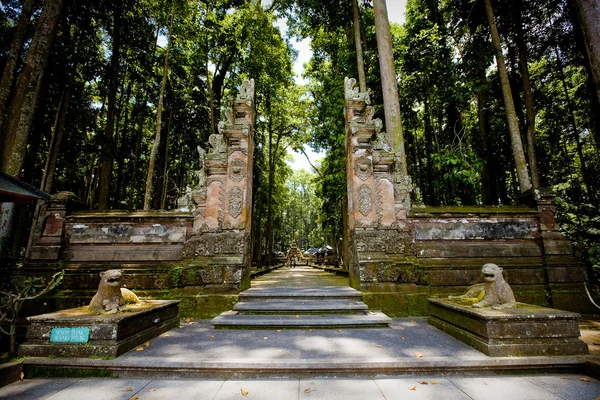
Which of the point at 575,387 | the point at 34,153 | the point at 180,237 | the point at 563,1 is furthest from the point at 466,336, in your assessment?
the point at 34,153

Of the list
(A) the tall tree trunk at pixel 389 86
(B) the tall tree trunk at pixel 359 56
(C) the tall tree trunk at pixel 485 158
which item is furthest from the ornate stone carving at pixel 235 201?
(C) the tall tree trunk at pixel 485 158

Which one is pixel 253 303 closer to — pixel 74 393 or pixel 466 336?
pixel 74 393

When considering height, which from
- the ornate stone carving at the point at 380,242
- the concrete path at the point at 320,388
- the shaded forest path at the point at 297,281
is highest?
the ornate stone carving at the point at 380,242

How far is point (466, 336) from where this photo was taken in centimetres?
394

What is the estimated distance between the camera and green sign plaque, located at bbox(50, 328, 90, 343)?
3516 millimetres

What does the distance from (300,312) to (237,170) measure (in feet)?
11.8

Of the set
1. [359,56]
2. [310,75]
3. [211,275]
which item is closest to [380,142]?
[359,56]

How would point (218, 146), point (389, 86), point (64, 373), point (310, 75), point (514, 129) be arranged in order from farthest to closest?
point (310, 75) → point (389, 86) → point (514, 129) → point (218, 146) → point (64, 373)

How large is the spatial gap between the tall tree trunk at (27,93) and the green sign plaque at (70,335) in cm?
490

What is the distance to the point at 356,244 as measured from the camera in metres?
6.29

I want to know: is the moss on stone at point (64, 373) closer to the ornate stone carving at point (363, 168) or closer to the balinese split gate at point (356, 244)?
the balinese split gate at point (356, 244)

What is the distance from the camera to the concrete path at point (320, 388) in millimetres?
2703

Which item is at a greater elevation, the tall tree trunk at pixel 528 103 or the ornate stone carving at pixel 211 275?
the tall tree trunk at pixel 528 103

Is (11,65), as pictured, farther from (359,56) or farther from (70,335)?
(359,56)
